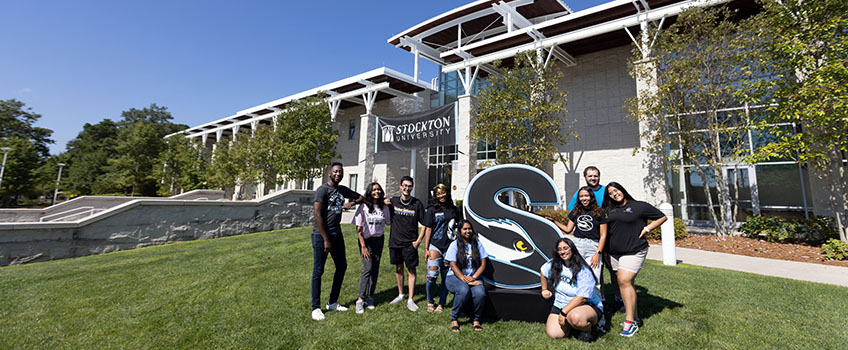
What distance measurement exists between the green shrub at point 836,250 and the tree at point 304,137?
20156 mm

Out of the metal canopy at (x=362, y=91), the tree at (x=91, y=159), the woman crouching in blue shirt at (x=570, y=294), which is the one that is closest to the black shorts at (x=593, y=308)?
the woman crouching in blue shirt at (x=570, y=294)

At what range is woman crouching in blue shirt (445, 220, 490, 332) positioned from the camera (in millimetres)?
3604

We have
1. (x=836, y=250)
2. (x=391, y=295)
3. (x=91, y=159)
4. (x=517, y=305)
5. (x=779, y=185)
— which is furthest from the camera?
(x=91, y=159)

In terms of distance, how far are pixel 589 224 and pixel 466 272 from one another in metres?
1.54

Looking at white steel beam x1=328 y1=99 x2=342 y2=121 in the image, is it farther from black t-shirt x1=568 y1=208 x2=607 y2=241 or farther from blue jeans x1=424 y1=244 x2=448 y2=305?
black t-shirt x1=568 y1=208 x2=607 y2=241

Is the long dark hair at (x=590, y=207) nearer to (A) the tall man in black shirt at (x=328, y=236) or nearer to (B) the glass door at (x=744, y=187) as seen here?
(A) the tall man in black shirt at (x=328, y=236)

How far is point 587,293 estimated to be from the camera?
330 cm

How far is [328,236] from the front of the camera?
3.96m

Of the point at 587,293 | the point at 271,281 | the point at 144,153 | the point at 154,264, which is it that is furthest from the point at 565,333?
the point at 144,153

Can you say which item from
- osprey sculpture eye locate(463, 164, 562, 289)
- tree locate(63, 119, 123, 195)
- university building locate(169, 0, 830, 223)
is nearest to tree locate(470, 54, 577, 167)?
university building locate(169, 0, 830, 223)

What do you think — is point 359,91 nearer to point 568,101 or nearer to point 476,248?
point 568,101

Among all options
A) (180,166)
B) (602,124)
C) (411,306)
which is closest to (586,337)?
(411,306)

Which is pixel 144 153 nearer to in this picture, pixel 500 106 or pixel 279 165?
pixel 279 165

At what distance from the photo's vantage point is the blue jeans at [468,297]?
3594 millimetres
